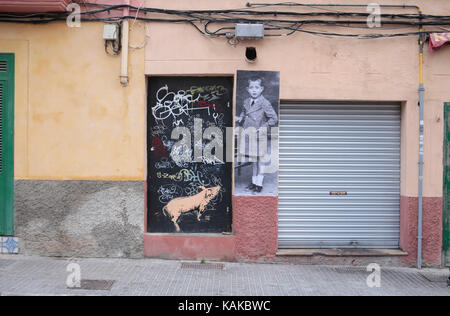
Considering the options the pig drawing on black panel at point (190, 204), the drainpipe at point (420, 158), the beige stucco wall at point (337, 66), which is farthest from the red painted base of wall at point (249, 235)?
the drainpipe at point (420, 158)

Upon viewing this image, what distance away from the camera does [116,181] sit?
328 inches

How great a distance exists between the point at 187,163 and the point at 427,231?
4.56m

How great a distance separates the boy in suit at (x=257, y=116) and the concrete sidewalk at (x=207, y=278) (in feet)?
5.17

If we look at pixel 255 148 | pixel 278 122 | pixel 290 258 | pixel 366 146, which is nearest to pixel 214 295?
pixel 290 258

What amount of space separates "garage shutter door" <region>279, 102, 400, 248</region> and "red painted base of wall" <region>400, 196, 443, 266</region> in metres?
0.47

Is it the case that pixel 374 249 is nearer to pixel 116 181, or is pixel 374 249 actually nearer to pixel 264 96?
pixel 264 96

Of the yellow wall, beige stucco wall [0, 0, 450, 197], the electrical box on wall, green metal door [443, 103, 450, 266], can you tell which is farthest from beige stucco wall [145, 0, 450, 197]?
the yellow wall

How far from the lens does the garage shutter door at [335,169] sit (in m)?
8.55

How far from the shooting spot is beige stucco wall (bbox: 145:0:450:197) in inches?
325

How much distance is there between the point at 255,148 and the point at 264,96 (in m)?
0.96

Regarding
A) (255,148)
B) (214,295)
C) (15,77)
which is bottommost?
(214,295)
